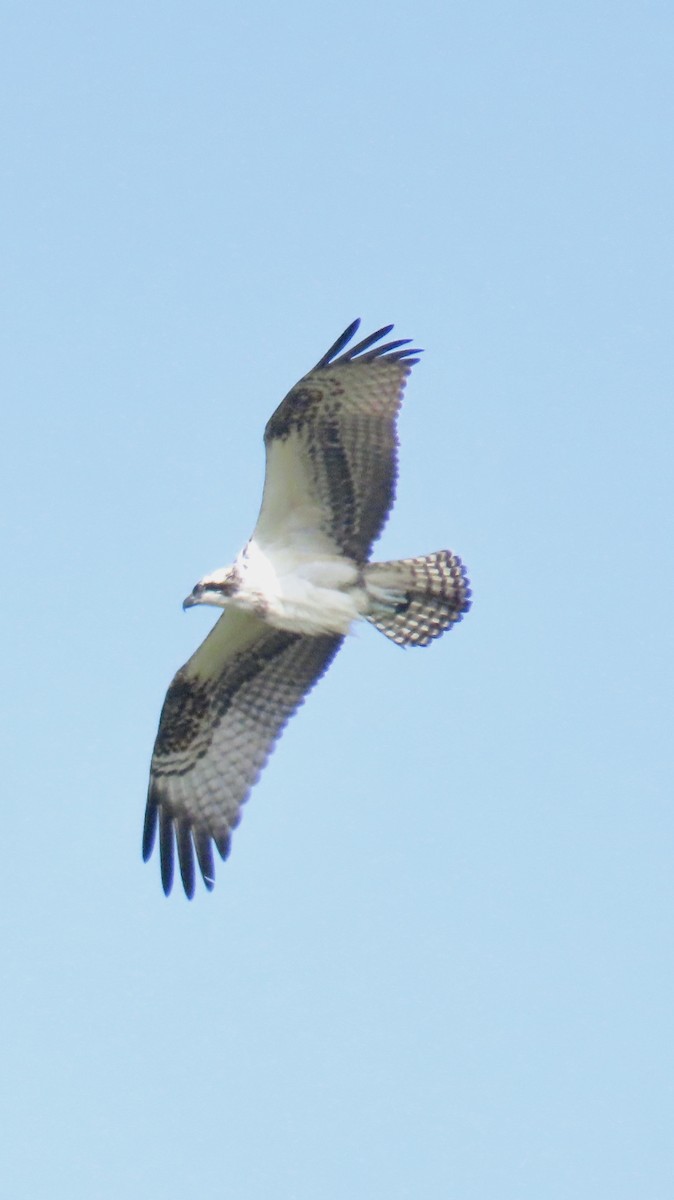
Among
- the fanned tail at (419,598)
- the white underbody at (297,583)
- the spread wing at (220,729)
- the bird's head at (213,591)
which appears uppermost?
the fanned tail at (419,598)

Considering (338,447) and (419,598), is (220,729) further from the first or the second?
(338,447)

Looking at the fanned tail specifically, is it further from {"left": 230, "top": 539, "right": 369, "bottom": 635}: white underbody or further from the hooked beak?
the hooked beak

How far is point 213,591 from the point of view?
33.9 feet

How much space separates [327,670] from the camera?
11172 mm

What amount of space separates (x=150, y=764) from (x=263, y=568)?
153 cm

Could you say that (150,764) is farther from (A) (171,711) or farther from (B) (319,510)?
(B) (319,510)

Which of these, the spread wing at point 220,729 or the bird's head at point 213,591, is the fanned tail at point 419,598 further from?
the bird's head at point 213,591

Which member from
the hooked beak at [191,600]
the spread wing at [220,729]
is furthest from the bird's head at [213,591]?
the spread wing at [220,729]

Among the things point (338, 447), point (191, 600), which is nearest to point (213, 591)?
point (191, 600)

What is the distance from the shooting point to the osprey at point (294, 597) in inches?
406

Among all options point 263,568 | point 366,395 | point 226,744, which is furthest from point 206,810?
point 366,395

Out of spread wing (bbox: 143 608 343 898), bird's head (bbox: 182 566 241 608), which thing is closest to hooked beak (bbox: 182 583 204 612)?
bird's head (bbox: 182 566 241 608)

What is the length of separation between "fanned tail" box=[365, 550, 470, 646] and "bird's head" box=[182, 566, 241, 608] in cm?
84

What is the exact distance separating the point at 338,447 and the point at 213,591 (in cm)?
101
